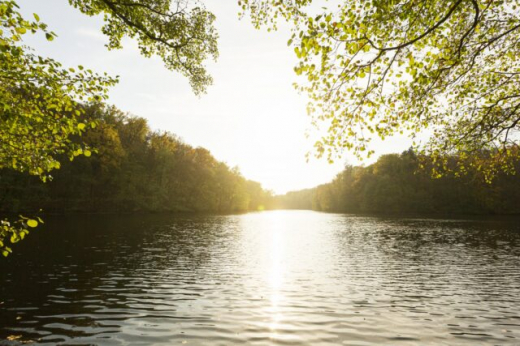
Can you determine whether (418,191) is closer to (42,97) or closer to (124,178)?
(124,178)

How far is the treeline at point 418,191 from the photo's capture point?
10988 cm

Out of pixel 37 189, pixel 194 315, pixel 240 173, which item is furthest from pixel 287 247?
pixel 240 173

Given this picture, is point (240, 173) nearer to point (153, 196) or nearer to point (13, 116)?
point (153, 196)

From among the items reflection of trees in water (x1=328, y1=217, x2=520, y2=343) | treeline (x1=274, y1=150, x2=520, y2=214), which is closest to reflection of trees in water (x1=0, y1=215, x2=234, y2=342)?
reflection of trees in water (x1=328, y1=217, x2=520, y2=343)

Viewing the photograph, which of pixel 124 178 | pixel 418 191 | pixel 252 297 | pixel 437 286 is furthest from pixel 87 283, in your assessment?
pixel 418 191

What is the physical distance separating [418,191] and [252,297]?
420 feet

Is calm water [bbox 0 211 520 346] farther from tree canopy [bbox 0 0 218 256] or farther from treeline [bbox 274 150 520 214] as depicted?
treeline [bbox 274 150 520 214]

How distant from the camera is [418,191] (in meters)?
125

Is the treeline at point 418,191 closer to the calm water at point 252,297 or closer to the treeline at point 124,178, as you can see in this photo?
the treeline at point 124,178

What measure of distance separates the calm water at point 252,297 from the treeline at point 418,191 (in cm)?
8803

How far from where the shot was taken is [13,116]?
7797mm

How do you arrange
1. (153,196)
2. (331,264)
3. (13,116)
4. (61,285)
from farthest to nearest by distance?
(153,196) → (331,264) → (61,285) → (13,116)

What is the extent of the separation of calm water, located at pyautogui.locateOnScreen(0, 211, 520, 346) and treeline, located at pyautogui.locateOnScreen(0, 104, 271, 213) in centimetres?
4005

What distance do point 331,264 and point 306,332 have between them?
1436cm
